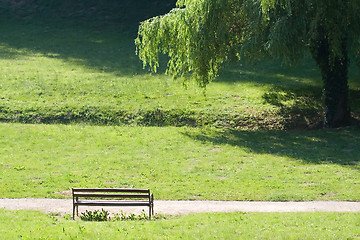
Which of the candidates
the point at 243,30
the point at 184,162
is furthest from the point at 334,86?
the point at 184,162

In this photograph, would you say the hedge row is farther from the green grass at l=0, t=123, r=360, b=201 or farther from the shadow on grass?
the shadow on grass

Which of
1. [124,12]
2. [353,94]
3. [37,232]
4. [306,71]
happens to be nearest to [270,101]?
[353,94]

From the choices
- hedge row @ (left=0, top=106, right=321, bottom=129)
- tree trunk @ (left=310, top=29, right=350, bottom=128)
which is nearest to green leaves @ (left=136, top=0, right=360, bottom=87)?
tree trunk @ (left=310, top=29, right=350, bottom=128)

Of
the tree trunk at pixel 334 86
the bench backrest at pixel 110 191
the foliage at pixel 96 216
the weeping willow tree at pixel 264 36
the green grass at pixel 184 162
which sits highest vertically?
the weeping willow tree at pixel 264 36

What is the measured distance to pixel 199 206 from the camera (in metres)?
15.0

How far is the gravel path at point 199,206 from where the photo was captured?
47.9 feet

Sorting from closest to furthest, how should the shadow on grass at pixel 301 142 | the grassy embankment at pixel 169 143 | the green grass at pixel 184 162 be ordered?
the grassy embankment at pixel 169 143, the green grass at pixel 184 162, the shadow on grass at pixel 301 142

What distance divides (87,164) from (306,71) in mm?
17742

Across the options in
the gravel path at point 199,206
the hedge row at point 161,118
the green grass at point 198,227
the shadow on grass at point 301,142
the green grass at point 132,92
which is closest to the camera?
the green grass at point 198,227

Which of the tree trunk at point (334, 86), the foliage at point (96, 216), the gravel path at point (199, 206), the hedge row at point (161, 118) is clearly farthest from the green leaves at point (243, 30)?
the foliage at point (96, 216)

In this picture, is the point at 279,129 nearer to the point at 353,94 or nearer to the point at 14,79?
the point at 353,94

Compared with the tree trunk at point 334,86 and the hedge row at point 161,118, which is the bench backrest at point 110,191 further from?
the tree trunk at point 334,86

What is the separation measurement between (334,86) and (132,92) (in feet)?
35.0

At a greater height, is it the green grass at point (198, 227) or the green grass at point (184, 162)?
the green grass at point (198, 227)
